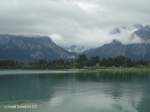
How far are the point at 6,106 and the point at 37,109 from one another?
7059mm

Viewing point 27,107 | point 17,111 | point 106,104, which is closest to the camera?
point 17,111

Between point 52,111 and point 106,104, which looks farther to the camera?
point 106,104

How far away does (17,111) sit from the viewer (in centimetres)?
5997

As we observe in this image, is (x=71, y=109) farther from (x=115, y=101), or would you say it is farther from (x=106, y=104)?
(x=115, y=101)

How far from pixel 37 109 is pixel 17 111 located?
13.8 feet

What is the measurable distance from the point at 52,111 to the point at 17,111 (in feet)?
20.0

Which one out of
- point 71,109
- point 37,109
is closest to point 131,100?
point 71,109

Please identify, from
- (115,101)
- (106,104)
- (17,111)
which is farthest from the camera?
(115,101)

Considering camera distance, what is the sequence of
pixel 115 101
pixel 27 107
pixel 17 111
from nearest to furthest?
pixel 17 111 < pixel 27 107 < pixel 115 101

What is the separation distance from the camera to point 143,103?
2830 inches

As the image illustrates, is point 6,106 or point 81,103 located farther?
point 81,103

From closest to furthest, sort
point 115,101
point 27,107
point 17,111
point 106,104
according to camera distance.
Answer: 1. point 17,111
2. point 27,107
3. point 106,104
4. point 115,101

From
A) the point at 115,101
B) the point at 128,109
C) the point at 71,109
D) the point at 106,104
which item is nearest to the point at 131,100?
the point at 115,101

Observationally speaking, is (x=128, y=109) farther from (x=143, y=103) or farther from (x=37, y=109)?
(x=37, y=109)
